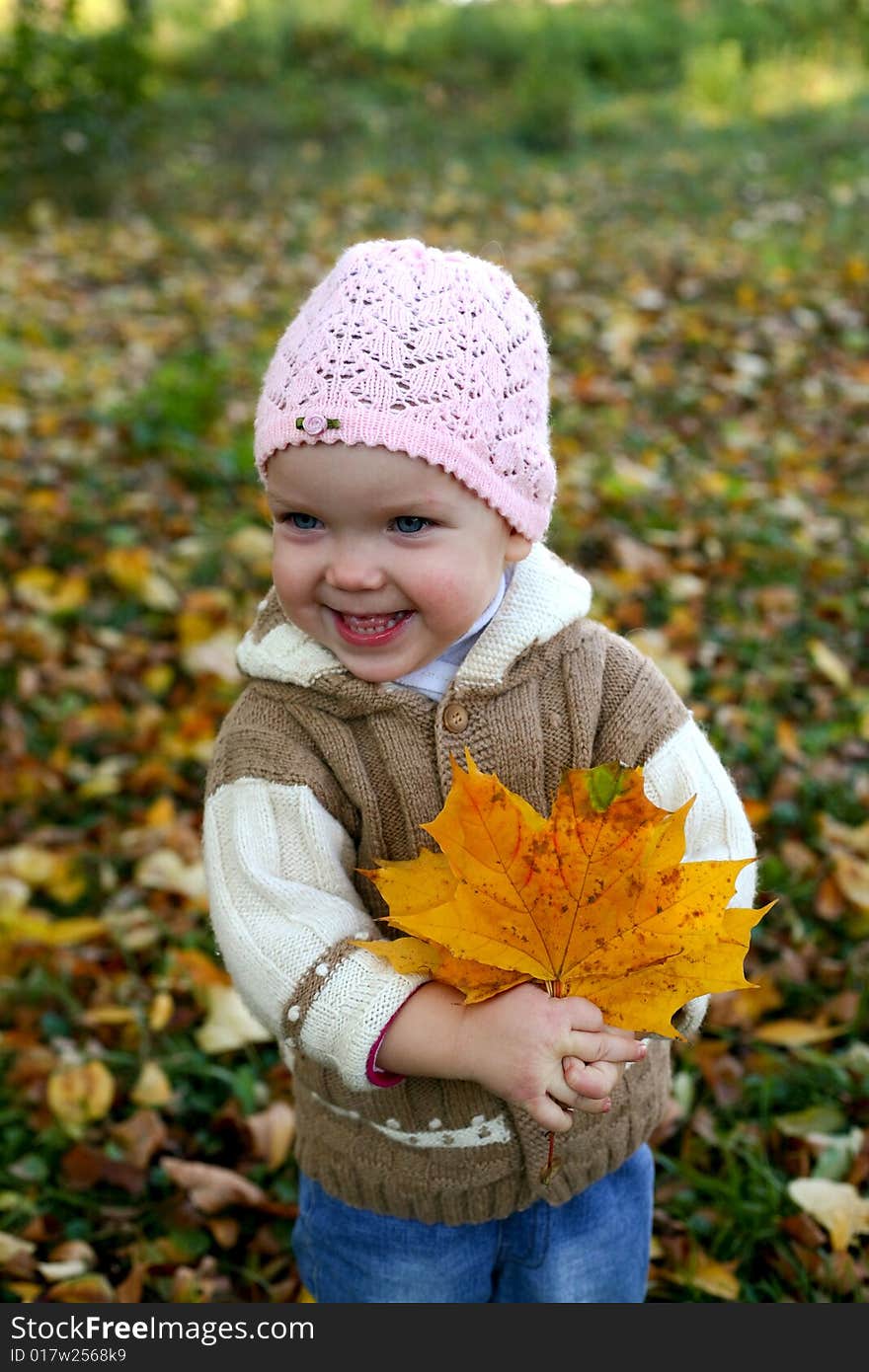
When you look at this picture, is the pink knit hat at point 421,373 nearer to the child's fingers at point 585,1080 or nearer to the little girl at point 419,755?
the little girl at point 419,755

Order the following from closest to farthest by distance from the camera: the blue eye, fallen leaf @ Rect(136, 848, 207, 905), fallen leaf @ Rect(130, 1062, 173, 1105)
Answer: the blue eye → fallen leaf @ Rect(130, 1062, 173, 1105) → fallen leaf @ Rect(136, 848, 207, 905)

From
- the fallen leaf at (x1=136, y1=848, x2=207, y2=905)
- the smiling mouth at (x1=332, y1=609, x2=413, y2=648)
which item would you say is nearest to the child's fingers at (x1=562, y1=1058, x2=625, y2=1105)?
the smiling mouth at (x1=332, y1=609, x2=413, y2=648)

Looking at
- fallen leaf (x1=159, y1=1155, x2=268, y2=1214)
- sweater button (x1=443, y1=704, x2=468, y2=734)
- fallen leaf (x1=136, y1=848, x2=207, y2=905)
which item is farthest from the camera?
fallen leaf (x1=136, y1=848, x2=207, y2=905)

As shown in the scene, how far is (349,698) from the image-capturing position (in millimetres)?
1475

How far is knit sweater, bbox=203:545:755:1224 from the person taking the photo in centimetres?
143

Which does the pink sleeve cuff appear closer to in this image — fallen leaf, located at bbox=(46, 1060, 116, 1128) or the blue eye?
the blue eye

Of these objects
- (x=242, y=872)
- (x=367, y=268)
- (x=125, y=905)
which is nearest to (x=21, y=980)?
(x=125, y=905)

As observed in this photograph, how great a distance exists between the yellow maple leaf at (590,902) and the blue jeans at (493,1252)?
0.54m

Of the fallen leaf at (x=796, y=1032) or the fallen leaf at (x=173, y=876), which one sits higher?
the fallen leaf at (x=173, y=876)

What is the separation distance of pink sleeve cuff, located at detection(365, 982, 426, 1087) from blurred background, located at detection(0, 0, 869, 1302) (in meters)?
0.55

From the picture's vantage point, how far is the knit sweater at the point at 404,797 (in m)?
1.43

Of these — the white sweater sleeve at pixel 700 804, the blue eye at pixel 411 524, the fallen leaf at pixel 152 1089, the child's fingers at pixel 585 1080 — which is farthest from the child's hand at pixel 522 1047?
the fallen leaf at pixel 152 1089

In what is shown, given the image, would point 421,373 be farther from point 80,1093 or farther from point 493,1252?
point 80,1093

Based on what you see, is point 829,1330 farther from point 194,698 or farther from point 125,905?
point 194,698
